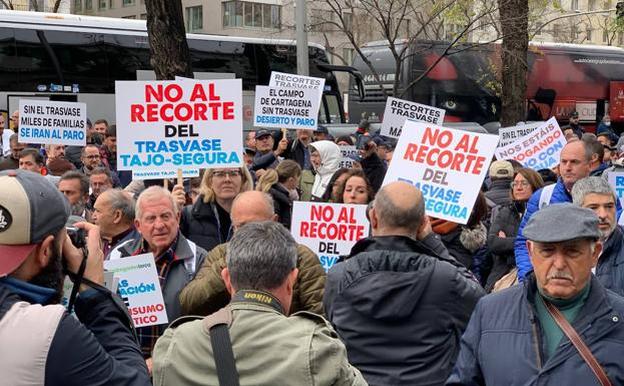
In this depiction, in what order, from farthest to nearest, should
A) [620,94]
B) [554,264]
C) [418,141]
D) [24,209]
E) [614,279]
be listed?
[620,94], [418,141], [614,279], [554,264], [24,209]

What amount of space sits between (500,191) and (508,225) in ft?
4.35

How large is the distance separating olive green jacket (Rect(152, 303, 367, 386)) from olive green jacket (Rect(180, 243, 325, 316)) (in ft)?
5.73

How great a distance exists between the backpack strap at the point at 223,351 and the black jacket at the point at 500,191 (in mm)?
5790

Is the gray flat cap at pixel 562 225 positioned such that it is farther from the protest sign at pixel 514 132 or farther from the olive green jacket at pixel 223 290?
the protest sign at pixel 514 132

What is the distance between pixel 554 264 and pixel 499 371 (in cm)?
41

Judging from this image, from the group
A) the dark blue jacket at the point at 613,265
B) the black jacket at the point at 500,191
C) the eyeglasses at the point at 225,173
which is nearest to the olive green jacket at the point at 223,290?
the dark blue jacket at the point at 613,265

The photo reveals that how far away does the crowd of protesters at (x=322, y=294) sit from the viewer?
2568mm

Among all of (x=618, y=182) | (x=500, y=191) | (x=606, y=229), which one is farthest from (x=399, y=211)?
(x=500, y=191)

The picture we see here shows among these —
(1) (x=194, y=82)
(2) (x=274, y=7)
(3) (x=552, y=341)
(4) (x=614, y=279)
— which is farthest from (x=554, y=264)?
(2) (x=274, y=7)

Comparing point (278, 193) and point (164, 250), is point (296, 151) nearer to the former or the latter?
point (278, 193)

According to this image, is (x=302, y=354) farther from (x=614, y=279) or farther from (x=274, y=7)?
(x=274, y=7)

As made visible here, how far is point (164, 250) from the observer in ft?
16.9

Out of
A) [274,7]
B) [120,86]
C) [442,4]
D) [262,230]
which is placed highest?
[274,7]

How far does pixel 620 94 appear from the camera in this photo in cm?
3119
